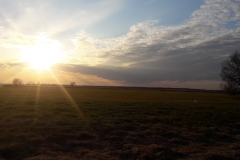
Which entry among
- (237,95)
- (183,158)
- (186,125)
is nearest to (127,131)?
(186,125)

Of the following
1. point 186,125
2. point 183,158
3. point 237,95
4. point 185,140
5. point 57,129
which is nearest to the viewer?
point 183,158

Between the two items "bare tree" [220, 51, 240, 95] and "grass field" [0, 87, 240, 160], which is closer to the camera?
"grass field" [0, 87, 240, 160]

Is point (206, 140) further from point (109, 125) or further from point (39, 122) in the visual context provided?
point (39, 122)

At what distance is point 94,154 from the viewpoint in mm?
9641

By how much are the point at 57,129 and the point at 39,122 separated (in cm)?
223

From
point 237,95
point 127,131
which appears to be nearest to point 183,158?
point 127,131

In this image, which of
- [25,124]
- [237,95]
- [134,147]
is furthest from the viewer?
[237,95]

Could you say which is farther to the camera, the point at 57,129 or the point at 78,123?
the point at 78,123

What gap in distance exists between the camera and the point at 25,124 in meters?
15.0

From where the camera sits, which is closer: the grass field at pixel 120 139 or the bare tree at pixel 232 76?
the grass field at pixel 120 139

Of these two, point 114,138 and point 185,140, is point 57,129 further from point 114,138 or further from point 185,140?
point 185,140

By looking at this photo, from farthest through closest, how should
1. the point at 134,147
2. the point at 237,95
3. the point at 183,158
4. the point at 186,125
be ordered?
the point at 237,95, the point at 186,125, the point at 134,147, the point at 183,158

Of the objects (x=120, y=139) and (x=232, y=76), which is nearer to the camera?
(x=120, y=139)

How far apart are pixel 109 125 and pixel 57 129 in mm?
3080
